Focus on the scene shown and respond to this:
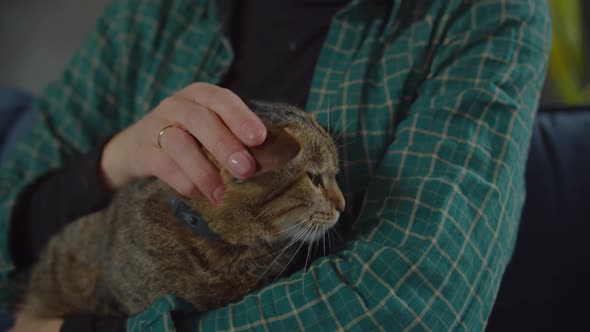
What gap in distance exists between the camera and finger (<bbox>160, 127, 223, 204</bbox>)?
0.64 meters

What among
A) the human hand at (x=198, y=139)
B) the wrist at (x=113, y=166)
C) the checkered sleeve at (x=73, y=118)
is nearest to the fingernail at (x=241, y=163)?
the human hand at (x=198, y=139)

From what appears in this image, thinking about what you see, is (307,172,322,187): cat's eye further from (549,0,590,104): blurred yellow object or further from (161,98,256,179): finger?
(549,0,590,104): blurred yellow object

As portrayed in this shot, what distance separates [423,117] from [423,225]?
0.20 meters

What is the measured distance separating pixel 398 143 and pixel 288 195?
0.23 m

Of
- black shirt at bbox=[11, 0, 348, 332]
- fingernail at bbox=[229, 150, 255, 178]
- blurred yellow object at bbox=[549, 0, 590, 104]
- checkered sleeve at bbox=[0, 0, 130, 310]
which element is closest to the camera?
fingernail at bbox=[229, 150, 255, 178]

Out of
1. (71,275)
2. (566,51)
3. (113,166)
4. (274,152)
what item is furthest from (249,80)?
(566,51)

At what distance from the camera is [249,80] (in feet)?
3.19

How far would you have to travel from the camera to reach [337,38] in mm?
906

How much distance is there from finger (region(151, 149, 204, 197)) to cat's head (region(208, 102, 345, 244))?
0.05 m

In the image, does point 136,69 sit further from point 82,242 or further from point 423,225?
point 423,225

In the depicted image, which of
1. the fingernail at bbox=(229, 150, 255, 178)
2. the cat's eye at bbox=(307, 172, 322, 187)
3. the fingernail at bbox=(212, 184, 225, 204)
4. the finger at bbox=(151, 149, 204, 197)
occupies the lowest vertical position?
the cat's eye at bbox=(307, 172, 322, 187)

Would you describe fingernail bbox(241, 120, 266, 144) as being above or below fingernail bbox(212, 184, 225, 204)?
above

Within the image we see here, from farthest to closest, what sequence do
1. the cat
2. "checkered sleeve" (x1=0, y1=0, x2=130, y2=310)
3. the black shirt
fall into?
1. "checkered sleeve" (x1=0, y1=0, x2=130, y2=310)
2. the black shirt
3. the cat

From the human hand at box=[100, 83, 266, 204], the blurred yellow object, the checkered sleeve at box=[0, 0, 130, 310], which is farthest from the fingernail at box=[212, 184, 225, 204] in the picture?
the blurred yellow object
